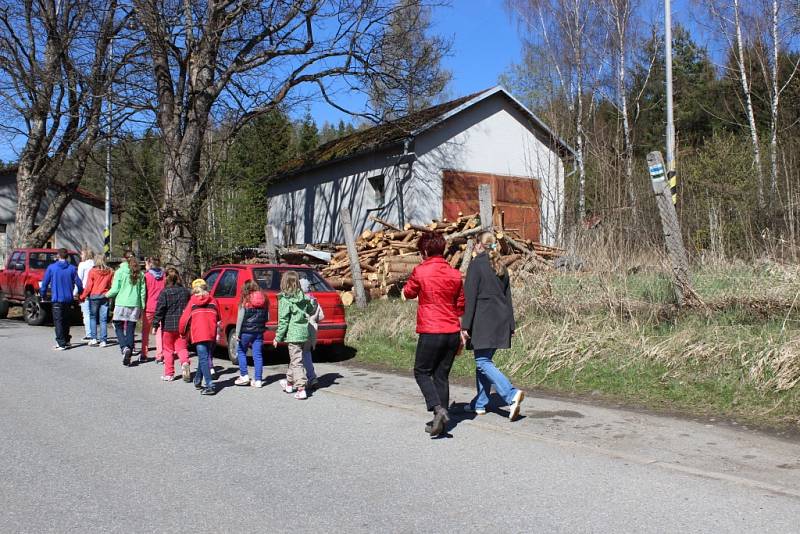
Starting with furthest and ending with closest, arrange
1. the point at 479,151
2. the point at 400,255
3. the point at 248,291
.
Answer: the point at 479,151 → the point at 400,255 → the point at 248,291

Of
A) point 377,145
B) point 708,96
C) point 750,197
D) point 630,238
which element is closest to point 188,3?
point 377,145

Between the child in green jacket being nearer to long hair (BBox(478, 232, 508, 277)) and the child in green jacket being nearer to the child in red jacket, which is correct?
the child in red jacket

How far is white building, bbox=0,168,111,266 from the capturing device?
38344 millimetres

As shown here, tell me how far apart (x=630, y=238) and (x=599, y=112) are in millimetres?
22435

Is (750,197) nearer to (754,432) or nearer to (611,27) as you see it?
(754,432)

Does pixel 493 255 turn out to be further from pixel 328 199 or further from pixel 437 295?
pixel 328 199

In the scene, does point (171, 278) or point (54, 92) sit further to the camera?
point (54, 92)

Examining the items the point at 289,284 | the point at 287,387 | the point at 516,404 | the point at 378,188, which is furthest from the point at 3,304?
the point at 516,404

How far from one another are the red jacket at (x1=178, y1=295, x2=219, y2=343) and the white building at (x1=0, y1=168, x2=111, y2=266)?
3355cm

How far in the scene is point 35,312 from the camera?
19000mm

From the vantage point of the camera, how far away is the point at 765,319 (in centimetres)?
905

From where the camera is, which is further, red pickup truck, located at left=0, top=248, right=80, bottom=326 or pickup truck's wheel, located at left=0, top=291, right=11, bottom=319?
pickup truck's wheel, located at left=0, top=291, right=11, bottom=319

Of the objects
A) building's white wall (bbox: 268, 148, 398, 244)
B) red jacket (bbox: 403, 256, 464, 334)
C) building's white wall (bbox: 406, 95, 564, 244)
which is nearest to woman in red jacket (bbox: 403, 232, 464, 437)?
red jacket (bbox: 403, 256, 464, 334)

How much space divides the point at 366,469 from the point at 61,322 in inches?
382
